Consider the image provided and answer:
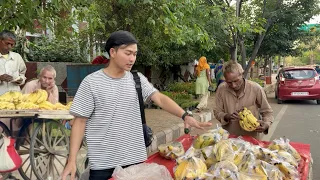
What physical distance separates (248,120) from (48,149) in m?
2.51

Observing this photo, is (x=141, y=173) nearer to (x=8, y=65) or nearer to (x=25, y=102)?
(x=25, y=102)

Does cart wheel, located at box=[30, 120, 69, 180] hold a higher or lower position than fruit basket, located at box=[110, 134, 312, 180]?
lower

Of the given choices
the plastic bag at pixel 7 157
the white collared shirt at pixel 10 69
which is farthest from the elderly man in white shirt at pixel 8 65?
the plastic bag at pixel 7 157

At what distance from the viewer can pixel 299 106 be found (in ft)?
40.1

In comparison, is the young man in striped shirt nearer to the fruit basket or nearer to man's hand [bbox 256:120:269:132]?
the fruit basket

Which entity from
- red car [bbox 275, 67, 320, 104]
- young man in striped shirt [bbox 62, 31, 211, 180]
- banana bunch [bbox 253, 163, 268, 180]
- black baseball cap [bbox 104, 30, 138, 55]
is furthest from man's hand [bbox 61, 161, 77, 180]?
red car [bbox 275, 67, 320, 104]

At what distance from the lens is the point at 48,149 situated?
4.15 meters

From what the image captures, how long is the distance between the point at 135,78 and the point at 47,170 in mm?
2425

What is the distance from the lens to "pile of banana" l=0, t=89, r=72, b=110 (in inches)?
144

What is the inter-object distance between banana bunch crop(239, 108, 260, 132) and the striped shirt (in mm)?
1238

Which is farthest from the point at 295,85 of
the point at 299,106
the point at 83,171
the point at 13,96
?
the point at 13,96

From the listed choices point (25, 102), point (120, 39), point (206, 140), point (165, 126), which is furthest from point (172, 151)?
point (165, 126)

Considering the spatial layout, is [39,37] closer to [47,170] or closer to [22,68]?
[22,68]

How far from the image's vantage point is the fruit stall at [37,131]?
3.66m
